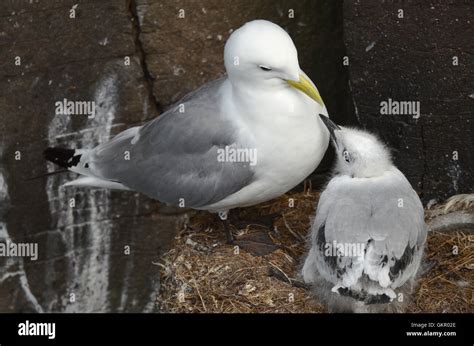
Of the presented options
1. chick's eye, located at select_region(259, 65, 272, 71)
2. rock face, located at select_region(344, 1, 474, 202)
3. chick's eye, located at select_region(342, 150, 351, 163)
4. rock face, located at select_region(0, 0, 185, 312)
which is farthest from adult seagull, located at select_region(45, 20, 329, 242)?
rock face, located at select_region(0, 0, 185, 312)

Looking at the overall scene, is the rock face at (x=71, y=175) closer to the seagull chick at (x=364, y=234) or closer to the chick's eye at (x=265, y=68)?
the chick's eye at (x=265, y=68)

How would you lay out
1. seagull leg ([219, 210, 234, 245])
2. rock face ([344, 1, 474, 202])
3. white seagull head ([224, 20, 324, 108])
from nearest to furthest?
1. white seagull head ([224, 20, 324, 108])
2. rock face ([344, 1, 474, 202])
3. seagull leg ([219, 210, 234, 245])

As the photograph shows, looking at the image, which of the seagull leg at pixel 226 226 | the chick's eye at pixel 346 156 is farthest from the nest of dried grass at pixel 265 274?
the chick's eye at pixel 346 156

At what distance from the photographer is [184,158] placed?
4039 millimetres

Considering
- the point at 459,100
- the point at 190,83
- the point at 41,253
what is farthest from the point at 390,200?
the point at 41,253

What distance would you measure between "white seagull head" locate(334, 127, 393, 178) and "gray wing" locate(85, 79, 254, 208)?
0.35m

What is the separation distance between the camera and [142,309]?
5.30 meters

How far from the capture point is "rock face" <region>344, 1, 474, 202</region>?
4070 millimetres

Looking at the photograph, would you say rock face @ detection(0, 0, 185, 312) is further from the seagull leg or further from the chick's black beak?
the chick's black beak

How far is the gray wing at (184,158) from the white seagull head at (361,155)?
0.35 meters

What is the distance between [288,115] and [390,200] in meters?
0.51

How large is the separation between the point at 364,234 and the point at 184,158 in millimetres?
872

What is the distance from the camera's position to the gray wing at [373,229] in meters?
3.43

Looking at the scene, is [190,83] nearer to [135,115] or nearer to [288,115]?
[135,115]
